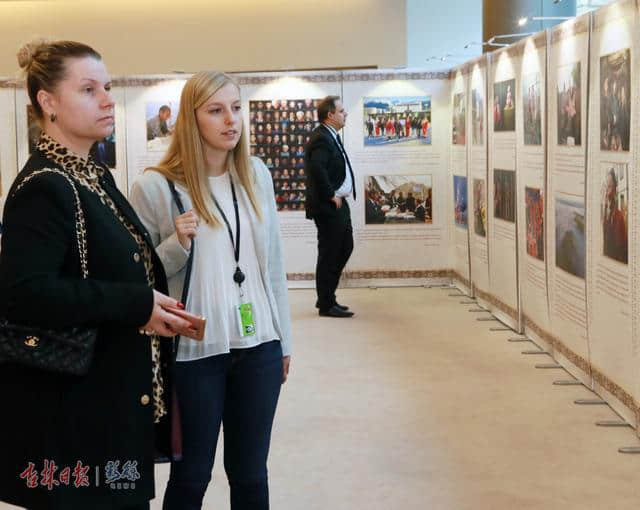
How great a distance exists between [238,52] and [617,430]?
1201 centimetres

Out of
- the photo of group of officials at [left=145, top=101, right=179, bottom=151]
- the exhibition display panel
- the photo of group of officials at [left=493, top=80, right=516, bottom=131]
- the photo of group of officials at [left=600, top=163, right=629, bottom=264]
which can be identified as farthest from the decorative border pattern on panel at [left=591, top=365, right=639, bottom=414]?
the photo of group of officials at [left=145, top=101, right=179, bottom=151]

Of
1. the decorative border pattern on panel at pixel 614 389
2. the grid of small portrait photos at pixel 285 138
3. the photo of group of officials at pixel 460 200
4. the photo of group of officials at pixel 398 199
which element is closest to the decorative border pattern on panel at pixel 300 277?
the grid of small portrait photos at pixel 285 138

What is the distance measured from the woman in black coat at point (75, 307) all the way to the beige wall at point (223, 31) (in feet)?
47.3

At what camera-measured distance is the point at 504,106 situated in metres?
9.84

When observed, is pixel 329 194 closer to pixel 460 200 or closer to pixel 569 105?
pixel 460 200

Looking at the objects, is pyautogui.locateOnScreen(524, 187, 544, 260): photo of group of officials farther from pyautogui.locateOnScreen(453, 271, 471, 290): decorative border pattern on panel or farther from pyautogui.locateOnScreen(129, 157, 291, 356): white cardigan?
pyautogui.locateOnScreen(129, 157, 291, 356): white cardigan

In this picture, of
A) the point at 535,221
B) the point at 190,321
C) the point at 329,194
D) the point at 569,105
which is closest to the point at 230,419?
the point at 190,321

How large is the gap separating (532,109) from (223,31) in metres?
9.27

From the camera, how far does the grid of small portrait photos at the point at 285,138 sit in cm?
1300

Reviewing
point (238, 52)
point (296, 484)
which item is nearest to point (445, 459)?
point (296, 484)

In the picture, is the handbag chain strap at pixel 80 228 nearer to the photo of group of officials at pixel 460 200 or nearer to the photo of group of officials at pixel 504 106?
the photo of group of officials at pixel 504 106

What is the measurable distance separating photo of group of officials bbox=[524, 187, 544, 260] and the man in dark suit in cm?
228

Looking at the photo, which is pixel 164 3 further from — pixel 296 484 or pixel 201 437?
pixel 201 437

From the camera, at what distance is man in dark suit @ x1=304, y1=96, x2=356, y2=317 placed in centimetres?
1055
